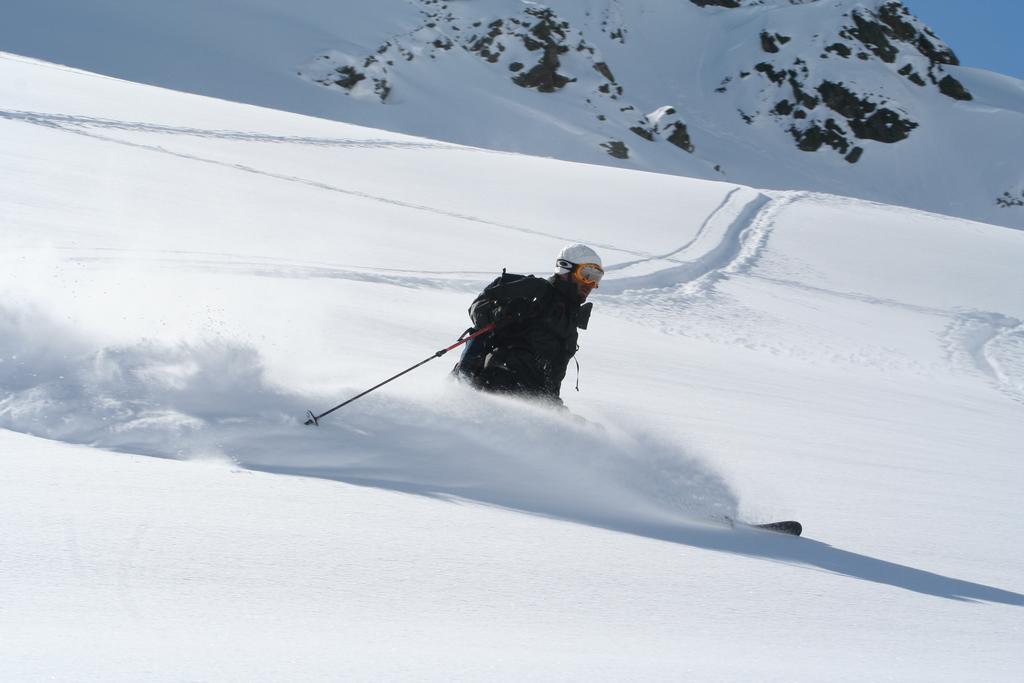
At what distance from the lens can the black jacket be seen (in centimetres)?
534

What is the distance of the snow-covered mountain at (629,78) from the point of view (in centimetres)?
5166

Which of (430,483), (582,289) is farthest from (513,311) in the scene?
(430,483)

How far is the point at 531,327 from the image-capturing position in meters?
5.44

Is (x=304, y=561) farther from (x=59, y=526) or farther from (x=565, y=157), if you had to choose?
(x=565, y=157)

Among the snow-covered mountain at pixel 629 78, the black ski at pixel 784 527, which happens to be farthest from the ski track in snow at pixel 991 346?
the snow-covered mountain at pixel 629 78

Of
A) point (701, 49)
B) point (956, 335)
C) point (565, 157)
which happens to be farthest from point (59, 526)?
point (701, 49)

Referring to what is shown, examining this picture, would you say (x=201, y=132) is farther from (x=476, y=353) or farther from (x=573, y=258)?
(x=573, y=258)

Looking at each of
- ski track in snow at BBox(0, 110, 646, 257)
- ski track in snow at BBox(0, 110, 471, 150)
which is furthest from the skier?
ski track in snow at BBox(0, 110, 471, 150)

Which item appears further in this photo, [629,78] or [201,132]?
[629,78]

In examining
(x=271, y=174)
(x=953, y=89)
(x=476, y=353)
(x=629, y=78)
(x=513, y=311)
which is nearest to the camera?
(x=513, y=311)

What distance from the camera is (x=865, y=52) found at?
85500mm

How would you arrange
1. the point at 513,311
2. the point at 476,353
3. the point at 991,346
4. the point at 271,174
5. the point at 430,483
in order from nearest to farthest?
the point at 430,483 → the point at 513,311 → the point at 476,353 → the point at 991,346 → the point at 271,174

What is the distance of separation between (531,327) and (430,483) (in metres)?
1.62

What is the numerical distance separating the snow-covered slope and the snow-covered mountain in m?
41.1
